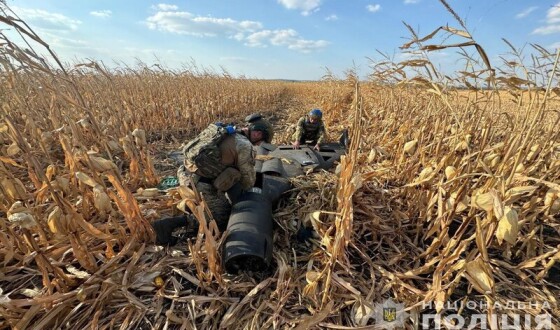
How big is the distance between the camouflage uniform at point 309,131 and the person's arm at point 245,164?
7.94 feet

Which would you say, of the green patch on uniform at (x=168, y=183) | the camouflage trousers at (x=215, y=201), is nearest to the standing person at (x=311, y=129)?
the green patch on uniform at (x=168, y=183)

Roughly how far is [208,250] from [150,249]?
71cm

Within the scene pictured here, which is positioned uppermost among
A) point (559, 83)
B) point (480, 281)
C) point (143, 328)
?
point (559, 83)

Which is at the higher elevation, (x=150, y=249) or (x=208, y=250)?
(x=208, y=250)

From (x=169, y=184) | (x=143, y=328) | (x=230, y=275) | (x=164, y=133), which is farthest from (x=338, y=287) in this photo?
(x=164, y=133)

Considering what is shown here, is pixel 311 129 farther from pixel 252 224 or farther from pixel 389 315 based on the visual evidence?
pixel 389 315

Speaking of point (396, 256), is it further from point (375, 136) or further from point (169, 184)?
point (375, 136)

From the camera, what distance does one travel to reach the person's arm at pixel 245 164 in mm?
2518

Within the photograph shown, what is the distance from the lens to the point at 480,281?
1.36 m

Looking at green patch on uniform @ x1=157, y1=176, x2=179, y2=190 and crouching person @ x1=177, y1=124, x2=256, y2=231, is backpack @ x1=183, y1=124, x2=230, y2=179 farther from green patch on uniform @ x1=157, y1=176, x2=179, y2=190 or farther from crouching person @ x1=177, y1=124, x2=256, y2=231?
green patch on uniform @ x1=157, y1=176, x2=179, y2=190

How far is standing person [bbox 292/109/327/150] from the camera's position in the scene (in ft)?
16.1

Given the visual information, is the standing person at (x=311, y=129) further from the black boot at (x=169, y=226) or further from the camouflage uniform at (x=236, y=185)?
the black boot at (x=169, y=226)

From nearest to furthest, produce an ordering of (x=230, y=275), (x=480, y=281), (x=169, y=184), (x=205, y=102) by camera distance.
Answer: (x=480, y=281), (x=230, y=275), (x=169, y=184), (x=205, y=102)

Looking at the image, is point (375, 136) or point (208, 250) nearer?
point (208, 250)
